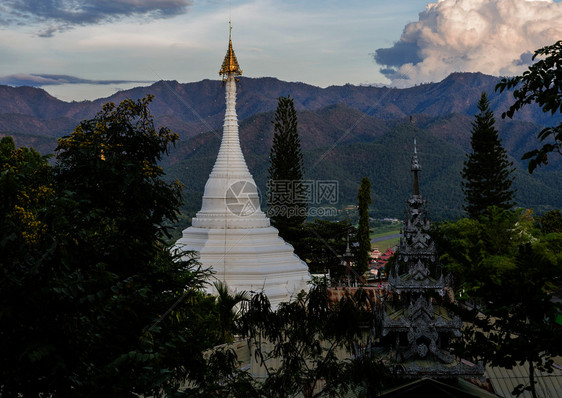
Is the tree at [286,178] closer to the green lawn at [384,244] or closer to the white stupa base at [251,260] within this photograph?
the white stupa base at [251,260]

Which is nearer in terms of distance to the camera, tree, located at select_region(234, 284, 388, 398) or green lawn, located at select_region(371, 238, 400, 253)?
tree, located at select_region(234, 284, 388, 398)

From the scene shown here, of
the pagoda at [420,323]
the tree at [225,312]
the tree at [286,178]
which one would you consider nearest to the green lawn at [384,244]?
the tree at [286,178]

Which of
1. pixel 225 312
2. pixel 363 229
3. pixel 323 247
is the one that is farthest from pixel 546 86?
pixel 323 247

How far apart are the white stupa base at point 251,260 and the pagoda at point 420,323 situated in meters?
13.5

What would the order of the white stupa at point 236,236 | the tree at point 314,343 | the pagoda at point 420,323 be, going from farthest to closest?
the white stupa at point 236,236 → the pagoda at point 420,323 → the tree at point 314,343

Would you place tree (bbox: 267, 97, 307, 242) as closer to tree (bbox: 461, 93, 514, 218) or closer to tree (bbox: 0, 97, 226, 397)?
tree (bbox: 461, 93, 514, 218)

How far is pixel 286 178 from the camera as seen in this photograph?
3862 centimetres

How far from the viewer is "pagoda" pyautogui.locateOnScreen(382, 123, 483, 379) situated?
12602 mm

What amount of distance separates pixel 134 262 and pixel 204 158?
134m

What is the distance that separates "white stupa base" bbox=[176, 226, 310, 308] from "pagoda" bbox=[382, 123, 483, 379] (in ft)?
44.3

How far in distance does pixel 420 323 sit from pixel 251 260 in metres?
15.9

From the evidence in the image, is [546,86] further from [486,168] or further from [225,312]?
[486,168]

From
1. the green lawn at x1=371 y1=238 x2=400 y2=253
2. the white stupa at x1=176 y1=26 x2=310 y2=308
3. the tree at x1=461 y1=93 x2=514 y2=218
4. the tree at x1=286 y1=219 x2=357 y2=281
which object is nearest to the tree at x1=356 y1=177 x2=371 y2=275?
the tree at x1=286 y1=219 x2=357 y2=281

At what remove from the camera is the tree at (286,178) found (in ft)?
127
